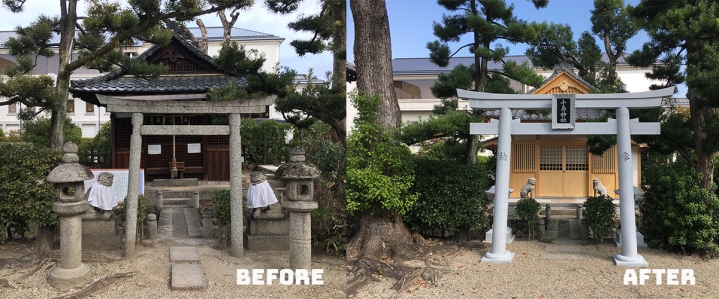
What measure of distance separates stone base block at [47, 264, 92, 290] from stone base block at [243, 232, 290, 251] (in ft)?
6.33

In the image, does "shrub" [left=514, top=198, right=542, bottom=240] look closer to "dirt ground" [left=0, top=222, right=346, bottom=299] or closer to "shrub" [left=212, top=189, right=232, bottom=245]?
"dirt ground" [left=0, top=222, right=346, bottom=299]

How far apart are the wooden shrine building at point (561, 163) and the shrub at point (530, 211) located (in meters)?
4.56

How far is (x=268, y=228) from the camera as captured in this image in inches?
283

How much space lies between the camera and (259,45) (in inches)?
516

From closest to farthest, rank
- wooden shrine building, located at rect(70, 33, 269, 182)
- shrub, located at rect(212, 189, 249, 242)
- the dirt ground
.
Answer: the dirt ground, shrub, located at rect(212, 189, 249, 242), wooden shrine building, located at rect(70, 33, 269, 182)

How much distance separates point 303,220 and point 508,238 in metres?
3.60

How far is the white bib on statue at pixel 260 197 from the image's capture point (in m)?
7.21

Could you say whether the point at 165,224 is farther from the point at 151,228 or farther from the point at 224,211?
the point at 224,211

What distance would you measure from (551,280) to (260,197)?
145 inches

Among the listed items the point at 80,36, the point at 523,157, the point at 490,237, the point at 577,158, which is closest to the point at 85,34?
the point at 80,36

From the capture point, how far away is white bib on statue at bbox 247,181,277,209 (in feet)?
23.7

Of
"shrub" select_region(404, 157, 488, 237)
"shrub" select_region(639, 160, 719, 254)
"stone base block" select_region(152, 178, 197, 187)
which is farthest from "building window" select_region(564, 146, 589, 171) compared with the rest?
"stone base block" select_region(152, 178, 197, 187)

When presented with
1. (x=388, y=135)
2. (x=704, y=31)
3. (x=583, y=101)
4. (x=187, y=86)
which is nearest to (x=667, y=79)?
(x=704, y=31)

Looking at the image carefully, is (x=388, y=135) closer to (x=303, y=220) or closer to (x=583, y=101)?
(x=303, y=220)
